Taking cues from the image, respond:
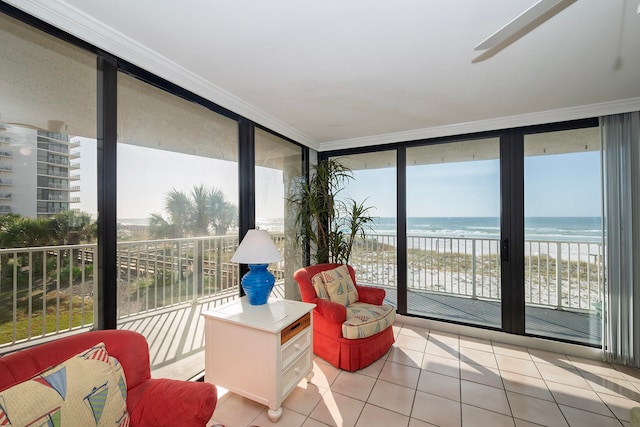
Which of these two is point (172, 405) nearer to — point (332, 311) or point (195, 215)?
point (195, 215)

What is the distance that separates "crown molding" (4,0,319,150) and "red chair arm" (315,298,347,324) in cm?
198

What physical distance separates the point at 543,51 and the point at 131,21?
252 centimetres

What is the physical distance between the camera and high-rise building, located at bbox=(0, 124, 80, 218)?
4.11ft

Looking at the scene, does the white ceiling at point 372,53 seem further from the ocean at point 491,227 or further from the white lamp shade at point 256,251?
the white lamp shade at point 256,251

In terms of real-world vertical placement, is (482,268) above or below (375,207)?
below

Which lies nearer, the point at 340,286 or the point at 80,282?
the point at 80,282

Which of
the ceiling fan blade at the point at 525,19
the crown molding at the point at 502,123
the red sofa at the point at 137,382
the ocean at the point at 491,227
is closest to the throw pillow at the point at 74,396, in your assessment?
the red sofa at the point at 137,382

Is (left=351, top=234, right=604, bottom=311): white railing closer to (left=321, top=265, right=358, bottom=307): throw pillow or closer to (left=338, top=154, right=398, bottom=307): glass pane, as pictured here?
(left=338, top=154, right=398, bottom=307): glass pane

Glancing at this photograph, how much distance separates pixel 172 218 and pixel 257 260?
0.73 m

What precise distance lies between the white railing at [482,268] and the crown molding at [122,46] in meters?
2.73

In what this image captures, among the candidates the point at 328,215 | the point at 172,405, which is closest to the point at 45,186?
the point at 172,405

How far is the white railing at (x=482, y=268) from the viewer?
9.42 ft

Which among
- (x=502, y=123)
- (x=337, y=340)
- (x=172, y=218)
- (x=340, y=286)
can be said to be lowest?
(x=337, y=340)

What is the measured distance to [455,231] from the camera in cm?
369
